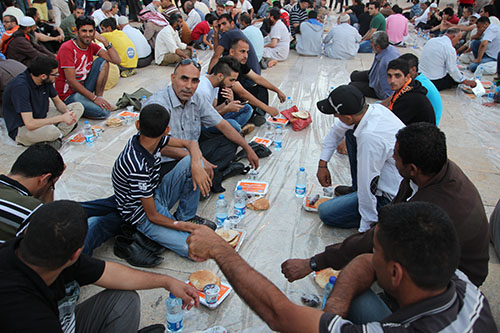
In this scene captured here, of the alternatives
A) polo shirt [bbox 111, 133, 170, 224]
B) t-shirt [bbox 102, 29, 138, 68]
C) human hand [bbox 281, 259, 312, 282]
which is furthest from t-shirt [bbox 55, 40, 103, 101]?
human hand [bbox 281, 259, 312, 282]

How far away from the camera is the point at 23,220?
83.6 inches

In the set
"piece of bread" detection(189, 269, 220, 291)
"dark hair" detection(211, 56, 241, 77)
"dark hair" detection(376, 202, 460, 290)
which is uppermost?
"dark hair" detection(376, 202, 460, 290)

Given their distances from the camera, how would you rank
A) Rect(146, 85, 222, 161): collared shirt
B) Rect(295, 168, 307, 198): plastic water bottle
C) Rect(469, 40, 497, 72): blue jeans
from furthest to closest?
1. Rect(469, 40, 497, 72): blue jeans
2. Rect(295, 168, 307, 198): plastic water bottle
3. Rect(146, 85, 222, 161): collared shirt

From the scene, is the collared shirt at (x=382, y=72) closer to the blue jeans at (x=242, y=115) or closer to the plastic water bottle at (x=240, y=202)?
the blue jeans at (x=242, y=115)

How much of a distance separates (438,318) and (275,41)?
29.8 feet

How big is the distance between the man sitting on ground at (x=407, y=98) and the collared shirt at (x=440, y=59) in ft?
11.0

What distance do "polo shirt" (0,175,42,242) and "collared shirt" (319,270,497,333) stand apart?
70.4 inches

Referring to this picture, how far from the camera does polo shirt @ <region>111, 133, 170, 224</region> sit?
289 centimetres

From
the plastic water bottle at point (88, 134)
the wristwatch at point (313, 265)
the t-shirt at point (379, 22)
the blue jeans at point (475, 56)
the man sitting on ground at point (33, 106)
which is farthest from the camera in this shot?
the t-shirt at point (379, 22)

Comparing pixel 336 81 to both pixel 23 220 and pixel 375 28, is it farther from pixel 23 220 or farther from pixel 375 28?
pixel 23 220

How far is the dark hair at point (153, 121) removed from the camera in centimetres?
288

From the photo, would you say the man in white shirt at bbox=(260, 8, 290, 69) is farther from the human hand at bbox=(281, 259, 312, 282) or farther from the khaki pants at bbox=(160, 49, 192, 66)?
the human hand at bbox=(281, 259, 312, 282)

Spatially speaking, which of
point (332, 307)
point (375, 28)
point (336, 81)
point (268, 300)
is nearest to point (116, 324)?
point (268, 300)

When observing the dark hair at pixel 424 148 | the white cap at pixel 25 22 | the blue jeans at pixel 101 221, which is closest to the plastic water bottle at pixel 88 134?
the blue jeans at pixel 101 221
